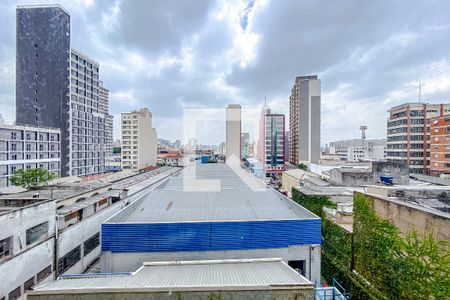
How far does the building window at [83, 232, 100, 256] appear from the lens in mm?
9420

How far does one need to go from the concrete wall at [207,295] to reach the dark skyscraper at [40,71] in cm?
2996

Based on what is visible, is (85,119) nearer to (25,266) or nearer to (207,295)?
(25,266)

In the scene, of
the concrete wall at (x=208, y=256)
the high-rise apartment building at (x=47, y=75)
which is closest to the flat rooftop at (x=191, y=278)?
the concrete wall at (x=208, y=256)

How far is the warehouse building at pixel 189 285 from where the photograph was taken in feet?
14.8

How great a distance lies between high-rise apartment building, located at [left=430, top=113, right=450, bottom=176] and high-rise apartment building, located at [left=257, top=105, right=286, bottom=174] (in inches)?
890

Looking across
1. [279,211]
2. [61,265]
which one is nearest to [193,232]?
[279,211]

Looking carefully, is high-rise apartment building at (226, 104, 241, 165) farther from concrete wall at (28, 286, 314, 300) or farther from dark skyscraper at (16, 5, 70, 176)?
concrete wall at (28, 286, 314, 300)

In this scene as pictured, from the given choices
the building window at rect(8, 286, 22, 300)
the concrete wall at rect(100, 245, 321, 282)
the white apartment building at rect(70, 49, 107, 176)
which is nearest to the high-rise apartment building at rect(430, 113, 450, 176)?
the concrete wall at rect(100, 245, 321, 282)

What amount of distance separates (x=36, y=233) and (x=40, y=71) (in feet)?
98.4

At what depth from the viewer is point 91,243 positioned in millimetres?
9820

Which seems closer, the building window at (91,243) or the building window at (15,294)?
the building window at (15,294)

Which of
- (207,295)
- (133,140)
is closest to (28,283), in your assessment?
(207,295)

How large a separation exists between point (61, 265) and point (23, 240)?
1.59 m

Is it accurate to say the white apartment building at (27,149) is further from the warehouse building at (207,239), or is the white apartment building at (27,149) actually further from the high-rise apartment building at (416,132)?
the high-rise apartment building at (416,132)
